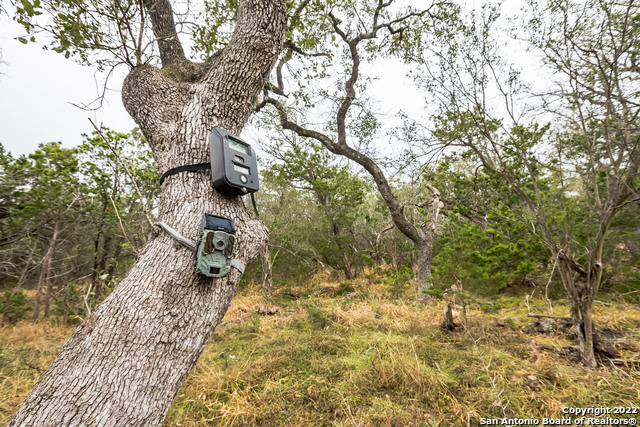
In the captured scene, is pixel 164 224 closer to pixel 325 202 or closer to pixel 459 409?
pixel 459 409

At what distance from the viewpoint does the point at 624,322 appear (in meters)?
3.60

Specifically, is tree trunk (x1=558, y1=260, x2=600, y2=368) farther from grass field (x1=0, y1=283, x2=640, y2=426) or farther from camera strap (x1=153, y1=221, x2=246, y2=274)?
camera strap (x1=153, y1=221, x2=246, y2=274)

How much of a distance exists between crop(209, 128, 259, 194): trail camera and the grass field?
6.44ft

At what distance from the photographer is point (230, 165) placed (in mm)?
1203

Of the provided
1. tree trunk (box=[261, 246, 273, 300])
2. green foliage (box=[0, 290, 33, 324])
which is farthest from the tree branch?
green foliage (box=[0, 290, 33, 324])

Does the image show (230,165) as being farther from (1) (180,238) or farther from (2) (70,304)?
(2) (70,304)

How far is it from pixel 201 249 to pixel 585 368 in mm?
3725

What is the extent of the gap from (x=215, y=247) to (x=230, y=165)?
0.40 m

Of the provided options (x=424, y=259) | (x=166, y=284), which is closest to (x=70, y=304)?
(x=166, y=284)

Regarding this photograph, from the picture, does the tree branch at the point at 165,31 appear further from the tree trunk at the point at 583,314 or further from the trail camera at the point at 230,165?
the tree trunk at the point at 583,314

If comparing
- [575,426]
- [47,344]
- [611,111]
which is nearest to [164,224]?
[575,426]

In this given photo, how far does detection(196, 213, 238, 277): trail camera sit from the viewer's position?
3.38ft

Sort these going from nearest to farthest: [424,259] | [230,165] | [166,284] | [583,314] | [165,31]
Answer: [166,284]
[230,165]
[165,31]
[583,314]
[424,259]

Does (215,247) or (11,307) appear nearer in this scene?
(215,247)
